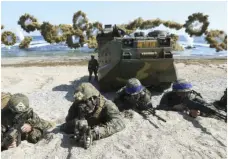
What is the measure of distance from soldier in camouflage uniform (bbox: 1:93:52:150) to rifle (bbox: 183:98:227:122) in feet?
8.59

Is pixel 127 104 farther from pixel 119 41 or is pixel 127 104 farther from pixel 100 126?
pixel 119 41

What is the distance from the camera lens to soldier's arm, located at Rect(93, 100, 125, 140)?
493 centimetres

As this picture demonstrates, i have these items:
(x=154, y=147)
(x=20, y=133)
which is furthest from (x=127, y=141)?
(x=20, y=133)

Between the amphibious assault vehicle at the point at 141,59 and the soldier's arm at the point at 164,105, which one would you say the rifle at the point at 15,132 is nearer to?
the soldier's arm at the point at 164,105

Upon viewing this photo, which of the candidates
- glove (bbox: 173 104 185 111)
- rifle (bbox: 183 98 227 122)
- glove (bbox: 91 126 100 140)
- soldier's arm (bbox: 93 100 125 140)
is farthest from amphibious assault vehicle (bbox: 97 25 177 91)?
glove (bbox: 91 126 100 140)

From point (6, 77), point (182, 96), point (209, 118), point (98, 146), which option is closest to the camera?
point (98, 146)

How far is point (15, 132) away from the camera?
15.8ft

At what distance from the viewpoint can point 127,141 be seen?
4.92 metres

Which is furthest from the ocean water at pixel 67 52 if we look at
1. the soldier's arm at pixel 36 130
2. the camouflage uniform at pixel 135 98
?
the soldier's arm at pixel 36 130

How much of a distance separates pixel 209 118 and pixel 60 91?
7832 mm

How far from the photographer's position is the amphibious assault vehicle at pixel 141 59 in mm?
10297

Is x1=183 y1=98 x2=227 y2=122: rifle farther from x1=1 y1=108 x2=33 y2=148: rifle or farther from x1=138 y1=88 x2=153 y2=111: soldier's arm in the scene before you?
x1=1 y1=108 x2=33 y2=148: rifle

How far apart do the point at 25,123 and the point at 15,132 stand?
0.31m

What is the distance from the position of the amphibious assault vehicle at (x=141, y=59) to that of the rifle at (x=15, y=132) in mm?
5541
